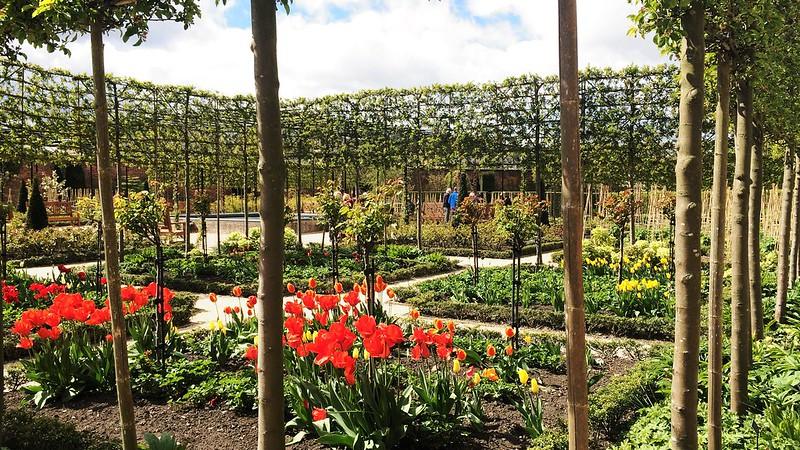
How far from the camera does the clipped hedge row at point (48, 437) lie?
4.00m

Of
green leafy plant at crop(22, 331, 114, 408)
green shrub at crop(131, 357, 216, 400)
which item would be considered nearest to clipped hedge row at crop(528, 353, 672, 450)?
green shrub at crop(131, 357, 216, 400)

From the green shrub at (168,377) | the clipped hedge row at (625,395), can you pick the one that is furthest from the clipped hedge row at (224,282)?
the clipped hedge row at (625,395)

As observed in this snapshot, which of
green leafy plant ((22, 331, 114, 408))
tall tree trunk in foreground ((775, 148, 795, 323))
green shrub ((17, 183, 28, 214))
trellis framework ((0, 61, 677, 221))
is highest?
trellis framework ((0, 61, 677, 221))

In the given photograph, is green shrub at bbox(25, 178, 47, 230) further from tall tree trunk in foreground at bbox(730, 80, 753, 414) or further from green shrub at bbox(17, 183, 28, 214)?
tall tree trunk in foreground at bbox(730, 80, 753, 414)

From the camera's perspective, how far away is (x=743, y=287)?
166 inches

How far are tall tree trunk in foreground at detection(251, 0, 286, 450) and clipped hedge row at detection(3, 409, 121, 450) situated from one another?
221 centimetres

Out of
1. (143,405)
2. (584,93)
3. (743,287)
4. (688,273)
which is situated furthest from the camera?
(584,93)

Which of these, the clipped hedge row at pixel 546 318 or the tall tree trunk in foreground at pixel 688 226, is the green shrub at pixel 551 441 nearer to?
the tall tree trunk in foreground at pixel 688 226

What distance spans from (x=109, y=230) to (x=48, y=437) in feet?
6.14

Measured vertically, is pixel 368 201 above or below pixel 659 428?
above

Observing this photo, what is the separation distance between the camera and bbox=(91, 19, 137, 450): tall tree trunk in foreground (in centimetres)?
312

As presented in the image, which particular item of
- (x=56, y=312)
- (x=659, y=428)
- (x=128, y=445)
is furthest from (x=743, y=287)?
(x=56, y=312)

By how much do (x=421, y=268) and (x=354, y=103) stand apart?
760 centimetres

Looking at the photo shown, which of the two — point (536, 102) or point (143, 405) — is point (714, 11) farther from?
point (536, 102)
